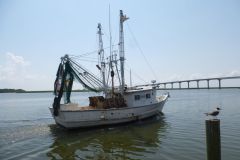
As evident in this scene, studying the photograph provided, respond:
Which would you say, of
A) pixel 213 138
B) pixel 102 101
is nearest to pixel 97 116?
pixel 102 101

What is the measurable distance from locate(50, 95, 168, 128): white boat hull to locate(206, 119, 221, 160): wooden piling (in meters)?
14.0

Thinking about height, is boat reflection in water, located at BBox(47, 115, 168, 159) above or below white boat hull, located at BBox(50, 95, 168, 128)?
below

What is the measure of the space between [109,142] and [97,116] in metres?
4.58

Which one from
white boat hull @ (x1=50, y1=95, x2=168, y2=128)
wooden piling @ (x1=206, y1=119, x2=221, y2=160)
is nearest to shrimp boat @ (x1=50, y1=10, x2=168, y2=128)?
white boat hull @ (x1=50, y1=95, x2=168, y2=128)

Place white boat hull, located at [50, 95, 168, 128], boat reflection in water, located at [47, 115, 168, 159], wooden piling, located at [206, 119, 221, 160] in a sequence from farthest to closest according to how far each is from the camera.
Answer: white boat hull, located at [50, 95, 168, 128] → boat reflection in water, located at [47, 115, 168, 159] → wooden piling, located at [206, 119, 221, 160]

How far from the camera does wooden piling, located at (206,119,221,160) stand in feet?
26.4

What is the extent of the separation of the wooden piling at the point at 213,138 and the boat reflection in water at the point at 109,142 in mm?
6079

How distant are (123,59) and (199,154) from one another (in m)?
14.6

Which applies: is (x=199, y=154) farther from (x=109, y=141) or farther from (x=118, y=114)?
(x=118, y=114)

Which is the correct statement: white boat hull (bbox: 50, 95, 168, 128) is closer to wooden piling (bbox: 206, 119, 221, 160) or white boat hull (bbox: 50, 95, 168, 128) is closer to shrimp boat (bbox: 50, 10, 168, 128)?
shrimp boat (bbox: 50, 10, 168, 128)

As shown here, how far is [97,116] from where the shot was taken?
22.1 meters

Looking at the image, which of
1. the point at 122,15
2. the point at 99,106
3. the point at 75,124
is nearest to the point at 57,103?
the point at 75,124

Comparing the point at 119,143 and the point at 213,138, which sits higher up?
the point at 213,138

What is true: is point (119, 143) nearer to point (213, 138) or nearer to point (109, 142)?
point (109, 142)
